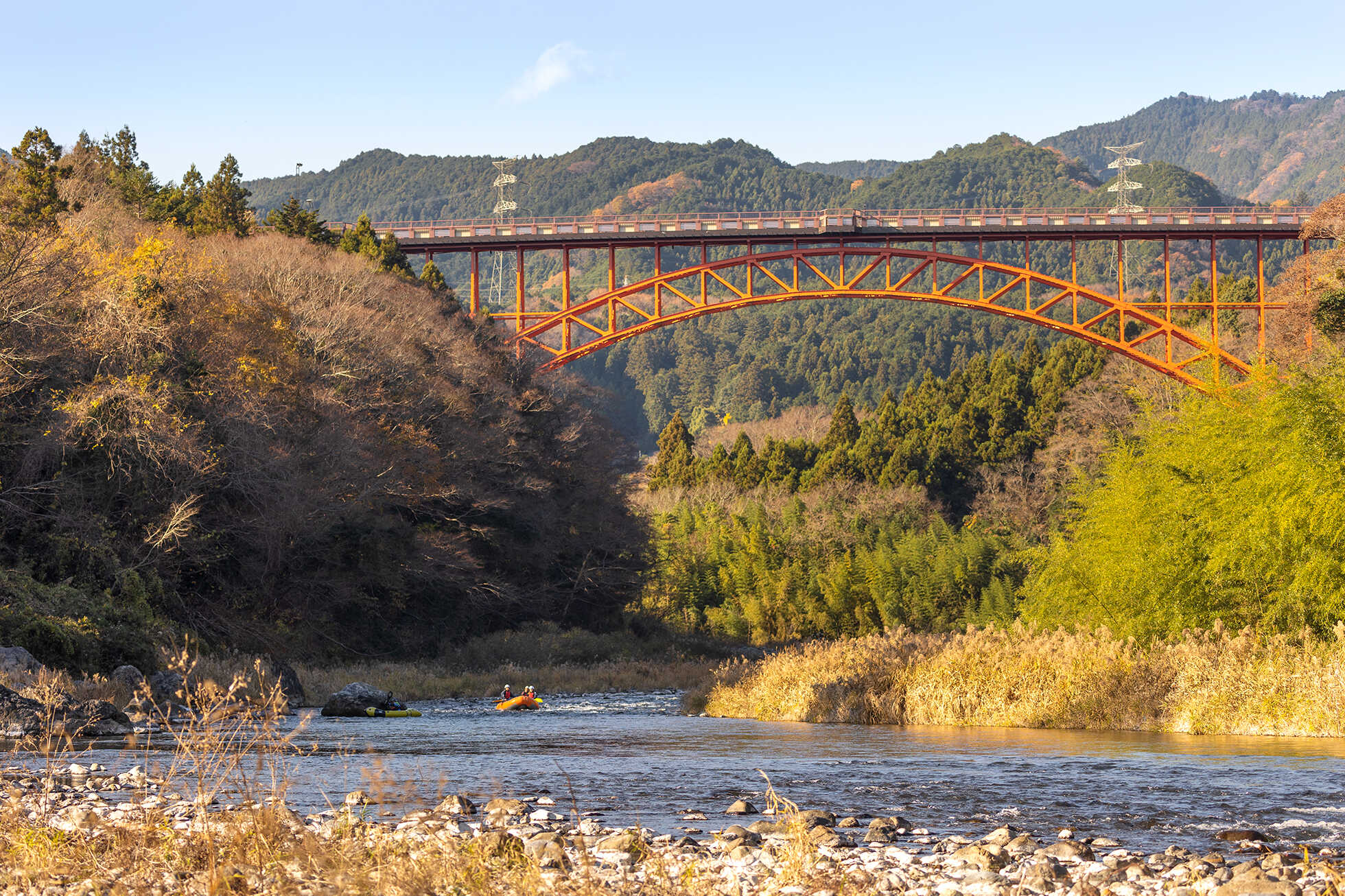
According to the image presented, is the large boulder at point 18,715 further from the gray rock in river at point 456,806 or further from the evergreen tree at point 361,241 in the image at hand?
the evergreen tree at point 361,241

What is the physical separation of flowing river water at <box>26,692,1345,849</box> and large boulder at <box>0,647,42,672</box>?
415 centimetres

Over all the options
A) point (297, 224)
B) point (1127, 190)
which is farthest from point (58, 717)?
point (1127, 190)

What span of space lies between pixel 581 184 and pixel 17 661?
14762cm

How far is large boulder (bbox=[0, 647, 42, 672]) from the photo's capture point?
18.6m

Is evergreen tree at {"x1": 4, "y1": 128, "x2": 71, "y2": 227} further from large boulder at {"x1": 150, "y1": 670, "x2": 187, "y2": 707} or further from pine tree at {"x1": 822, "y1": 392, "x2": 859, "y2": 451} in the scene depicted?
pine tree at {"x1": 822, "y1": 392, "x2": 859, "y2": 451}

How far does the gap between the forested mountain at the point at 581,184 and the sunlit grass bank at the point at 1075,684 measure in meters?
125

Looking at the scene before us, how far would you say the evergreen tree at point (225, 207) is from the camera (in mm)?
47344

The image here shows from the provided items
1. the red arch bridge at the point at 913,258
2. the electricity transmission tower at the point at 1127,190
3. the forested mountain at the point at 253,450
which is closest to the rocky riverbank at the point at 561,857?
the forested mountain at the point at 253,450

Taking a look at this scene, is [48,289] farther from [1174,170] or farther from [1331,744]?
[1174,170]

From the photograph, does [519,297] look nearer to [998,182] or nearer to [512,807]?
[512,807]

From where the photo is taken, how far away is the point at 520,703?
86.9 ft

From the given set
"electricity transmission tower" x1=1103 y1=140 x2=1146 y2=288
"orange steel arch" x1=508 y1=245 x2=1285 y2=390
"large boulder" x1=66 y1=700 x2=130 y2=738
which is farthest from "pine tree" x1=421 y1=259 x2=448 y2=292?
"electricity transmission tower" x1=1103 y1=140 x2=1146 y2=288

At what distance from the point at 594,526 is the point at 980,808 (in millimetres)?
38382

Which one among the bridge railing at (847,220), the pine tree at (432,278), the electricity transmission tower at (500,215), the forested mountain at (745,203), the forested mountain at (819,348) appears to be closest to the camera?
the bridge railing at (847,220)
